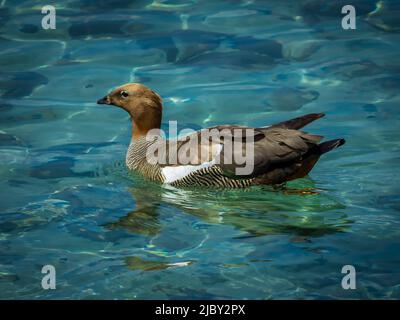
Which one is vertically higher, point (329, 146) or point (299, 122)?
point (299, 122)

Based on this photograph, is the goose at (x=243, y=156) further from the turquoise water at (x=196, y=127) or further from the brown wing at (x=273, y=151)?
the turquoise water at (x=196, y=127)

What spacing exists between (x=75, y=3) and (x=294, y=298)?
882 centimetres

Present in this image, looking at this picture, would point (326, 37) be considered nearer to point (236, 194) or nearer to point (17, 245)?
point (236, 194)

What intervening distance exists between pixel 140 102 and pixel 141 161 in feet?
2.21

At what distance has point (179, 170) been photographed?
29.8ft

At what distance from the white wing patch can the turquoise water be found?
0.53 ft

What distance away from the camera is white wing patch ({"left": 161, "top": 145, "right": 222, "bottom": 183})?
351 inches

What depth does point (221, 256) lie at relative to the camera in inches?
292

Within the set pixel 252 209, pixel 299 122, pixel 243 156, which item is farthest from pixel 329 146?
pixel 252 209

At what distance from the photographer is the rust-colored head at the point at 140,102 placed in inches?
383

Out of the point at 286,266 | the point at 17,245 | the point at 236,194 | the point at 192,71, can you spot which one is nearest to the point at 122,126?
the point at 192,71

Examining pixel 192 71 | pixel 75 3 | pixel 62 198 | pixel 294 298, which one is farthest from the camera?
pixel 75 3

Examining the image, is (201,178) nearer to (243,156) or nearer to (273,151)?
(243,156)

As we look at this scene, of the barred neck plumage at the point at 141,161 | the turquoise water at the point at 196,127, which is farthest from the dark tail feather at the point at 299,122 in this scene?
the barred neck plumage at the point at 141,161
